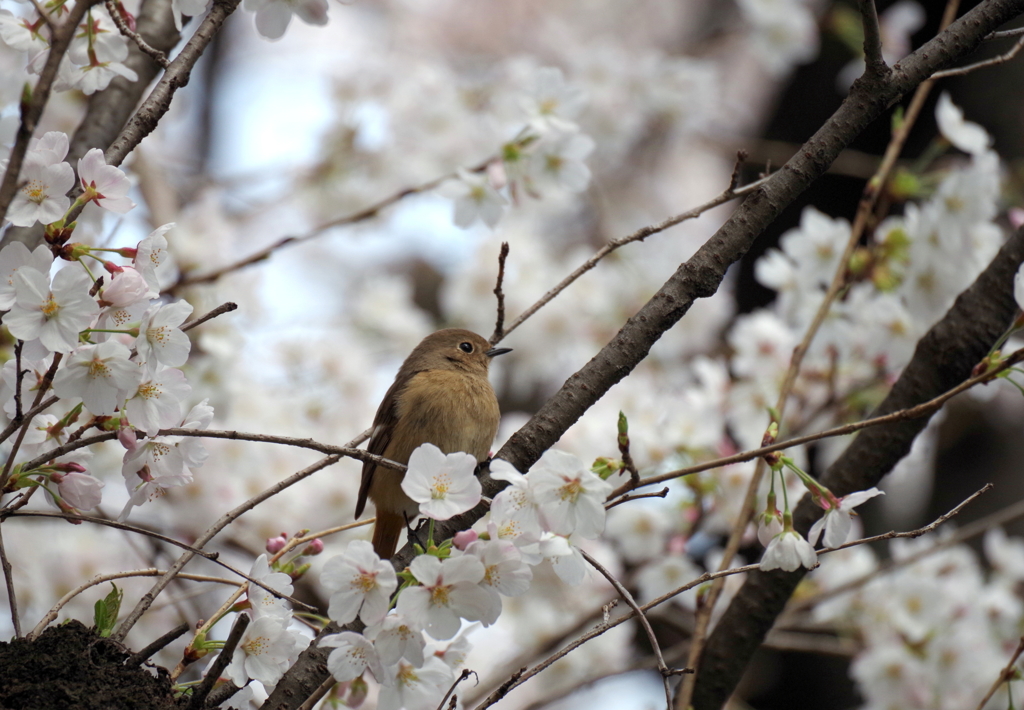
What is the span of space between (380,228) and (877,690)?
3619 mm

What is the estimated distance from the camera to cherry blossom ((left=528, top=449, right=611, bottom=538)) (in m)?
1.56

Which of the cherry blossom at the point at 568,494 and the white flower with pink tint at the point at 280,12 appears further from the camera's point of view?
the white flower with pink tint at the point at 280,12

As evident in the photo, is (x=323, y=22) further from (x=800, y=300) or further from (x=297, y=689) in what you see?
(x=800, y=300)

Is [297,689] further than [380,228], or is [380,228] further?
[380,228]

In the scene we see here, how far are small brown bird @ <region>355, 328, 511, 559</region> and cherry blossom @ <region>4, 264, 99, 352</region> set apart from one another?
A: 1.45 meters

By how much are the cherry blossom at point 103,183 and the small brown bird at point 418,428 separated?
1.37 metres

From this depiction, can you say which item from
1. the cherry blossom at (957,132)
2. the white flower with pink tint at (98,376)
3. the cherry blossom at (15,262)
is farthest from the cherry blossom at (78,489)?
the cherry blossom at (957,132)

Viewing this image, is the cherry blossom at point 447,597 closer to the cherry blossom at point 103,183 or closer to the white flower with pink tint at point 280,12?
the cherry blossom at point 103,183

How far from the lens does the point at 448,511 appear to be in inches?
61.7

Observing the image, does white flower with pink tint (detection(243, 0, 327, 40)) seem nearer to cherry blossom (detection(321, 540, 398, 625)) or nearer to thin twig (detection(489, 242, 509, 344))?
thin twig (detection(489, 242, 509, 344))

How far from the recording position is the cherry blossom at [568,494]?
5.12 ft

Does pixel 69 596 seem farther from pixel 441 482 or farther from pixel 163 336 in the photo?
→ pixel 441 482

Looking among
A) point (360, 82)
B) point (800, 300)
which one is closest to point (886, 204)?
point (800, 300)

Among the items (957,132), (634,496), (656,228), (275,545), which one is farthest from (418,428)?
(957,132)
